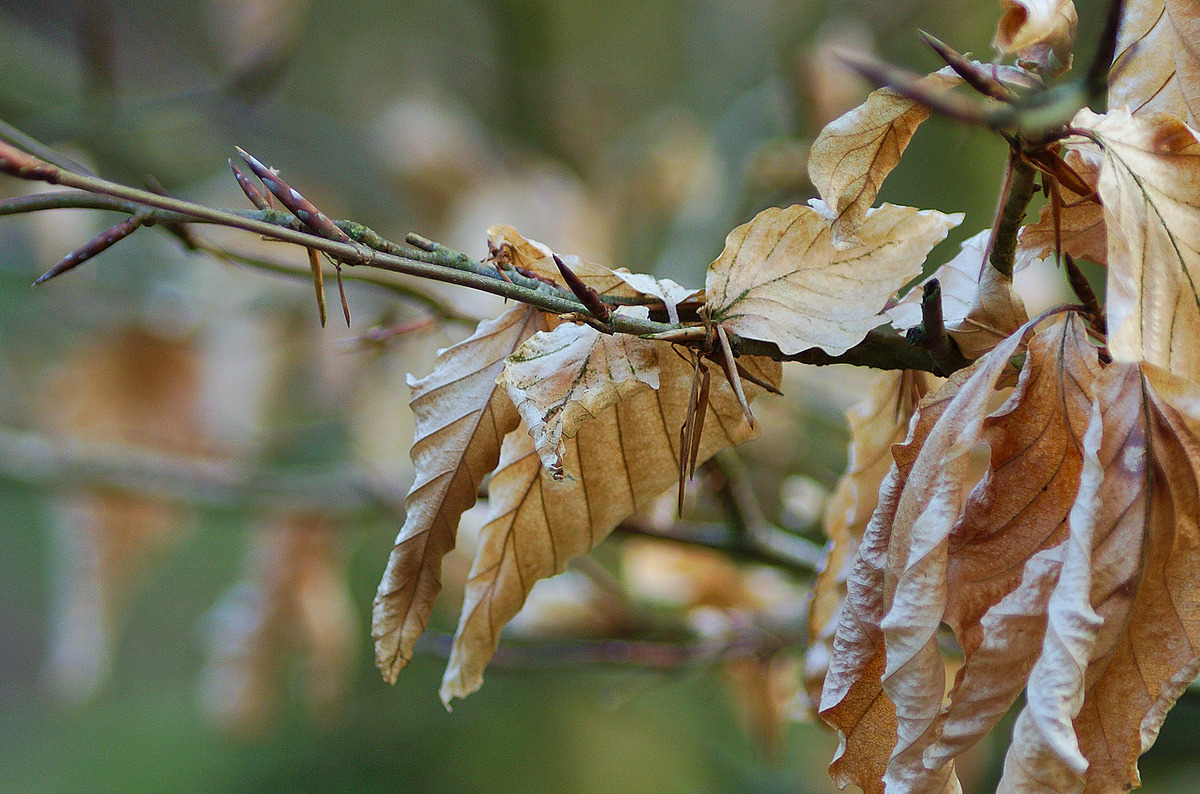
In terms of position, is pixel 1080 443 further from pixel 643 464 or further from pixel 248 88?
pixel 248 88

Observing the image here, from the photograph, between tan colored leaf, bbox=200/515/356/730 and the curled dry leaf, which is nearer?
the curled dry leaf

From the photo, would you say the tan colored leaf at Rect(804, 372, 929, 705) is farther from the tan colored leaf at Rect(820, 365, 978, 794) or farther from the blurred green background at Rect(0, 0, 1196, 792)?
the blurred green background at Rect(0, 0, 1196, 792)

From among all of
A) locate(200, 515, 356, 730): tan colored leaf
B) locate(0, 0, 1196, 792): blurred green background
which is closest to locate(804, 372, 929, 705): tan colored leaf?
locate(0, 0, 1196, 792): blurred green background

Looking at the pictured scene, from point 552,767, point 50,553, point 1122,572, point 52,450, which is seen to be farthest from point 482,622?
point 50,553

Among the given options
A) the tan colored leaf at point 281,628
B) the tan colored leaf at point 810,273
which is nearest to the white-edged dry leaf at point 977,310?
the tan colored leaf at point 810,273

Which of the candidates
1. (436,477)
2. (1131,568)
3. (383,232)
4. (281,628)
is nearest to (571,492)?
(436,477)

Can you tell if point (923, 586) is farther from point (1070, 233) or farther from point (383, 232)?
point (383, 232)

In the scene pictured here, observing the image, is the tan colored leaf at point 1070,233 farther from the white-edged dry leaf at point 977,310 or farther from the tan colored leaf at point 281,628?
the tan colored leaf at point 281,628
